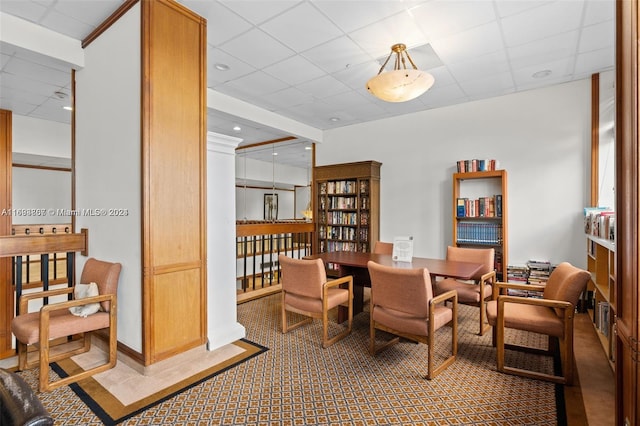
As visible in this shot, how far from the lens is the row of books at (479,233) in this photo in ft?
15.5

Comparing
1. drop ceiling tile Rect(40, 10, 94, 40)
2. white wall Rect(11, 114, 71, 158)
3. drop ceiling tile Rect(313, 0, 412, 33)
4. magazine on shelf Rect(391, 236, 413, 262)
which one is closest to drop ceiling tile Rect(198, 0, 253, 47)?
drop ceiling tile Rect(313, 0, 412, 33)

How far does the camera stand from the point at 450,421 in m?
1.98

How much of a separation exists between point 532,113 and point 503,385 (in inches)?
154

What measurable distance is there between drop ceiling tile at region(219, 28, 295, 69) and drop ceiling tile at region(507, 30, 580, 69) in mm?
2543

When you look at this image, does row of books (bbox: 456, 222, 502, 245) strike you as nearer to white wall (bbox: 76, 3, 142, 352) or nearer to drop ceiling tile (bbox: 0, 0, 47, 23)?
white wall (bbox: 76, 3, 142, 352)

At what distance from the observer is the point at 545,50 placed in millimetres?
3494

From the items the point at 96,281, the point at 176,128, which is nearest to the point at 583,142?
the point at 176,128

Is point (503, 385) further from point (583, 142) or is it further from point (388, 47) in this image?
point (583, 142)

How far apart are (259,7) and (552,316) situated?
141 inches

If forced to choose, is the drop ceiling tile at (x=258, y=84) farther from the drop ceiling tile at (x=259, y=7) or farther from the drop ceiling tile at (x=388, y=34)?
the drop ceiling tile at (x=388, y=34)

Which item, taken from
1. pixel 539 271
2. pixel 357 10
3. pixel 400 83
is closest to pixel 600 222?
pixel 539 271

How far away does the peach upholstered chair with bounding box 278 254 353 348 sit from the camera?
3051 mm

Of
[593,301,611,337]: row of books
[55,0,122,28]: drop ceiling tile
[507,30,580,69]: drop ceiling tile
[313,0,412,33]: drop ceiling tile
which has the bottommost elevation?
[593,301,611,337]: row of books

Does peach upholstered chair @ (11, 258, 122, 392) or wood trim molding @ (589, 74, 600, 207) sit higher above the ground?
wood trim molding @ (589, 74, 600, 207)
